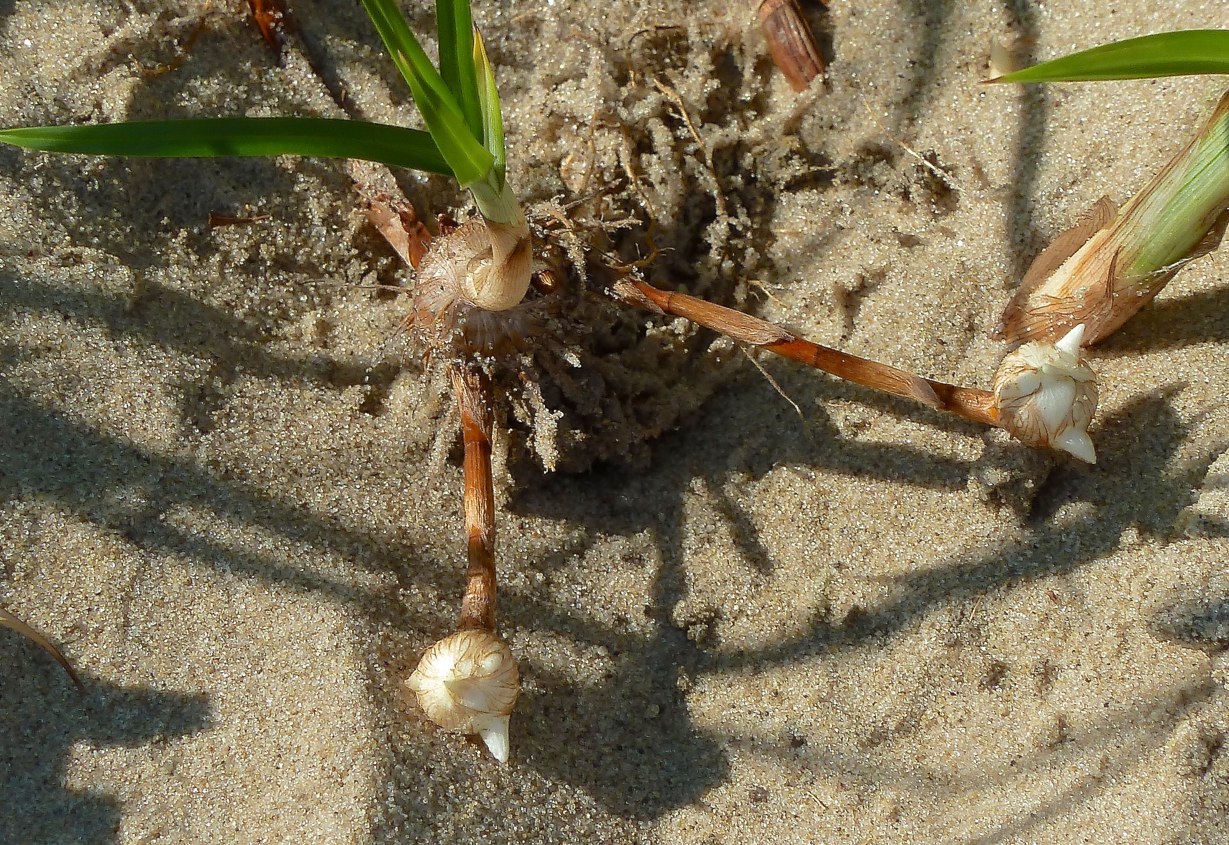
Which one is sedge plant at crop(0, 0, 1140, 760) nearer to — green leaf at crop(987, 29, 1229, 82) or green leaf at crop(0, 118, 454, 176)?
green leaf at crop(0, 118, 454, 176)

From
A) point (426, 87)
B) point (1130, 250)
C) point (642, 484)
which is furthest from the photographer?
point (642, 484)

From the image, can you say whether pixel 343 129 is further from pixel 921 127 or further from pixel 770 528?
pixel 921 127

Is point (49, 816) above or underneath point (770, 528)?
underneath

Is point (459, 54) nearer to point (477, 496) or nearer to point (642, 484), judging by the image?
point (477, 496)

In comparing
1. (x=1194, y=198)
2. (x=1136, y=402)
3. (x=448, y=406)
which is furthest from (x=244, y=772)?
(x=1194, y=198)

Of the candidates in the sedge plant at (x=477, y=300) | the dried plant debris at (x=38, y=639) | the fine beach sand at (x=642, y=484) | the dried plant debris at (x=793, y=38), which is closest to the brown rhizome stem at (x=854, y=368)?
the sedge plant at (x=477, y=300)

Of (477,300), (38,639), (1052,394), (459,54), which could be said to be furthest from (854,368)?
(38,639)
